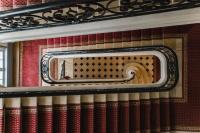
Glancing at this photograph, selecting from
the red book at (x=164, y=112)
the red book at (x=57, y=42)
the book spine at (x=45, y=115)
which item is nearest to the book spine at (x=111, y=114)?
the book spine at (x=45, y=115)

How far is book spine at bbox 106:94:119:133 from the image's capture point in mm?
3541

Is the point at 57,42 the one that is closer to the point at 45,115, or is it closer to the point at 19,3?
the point at 19,3

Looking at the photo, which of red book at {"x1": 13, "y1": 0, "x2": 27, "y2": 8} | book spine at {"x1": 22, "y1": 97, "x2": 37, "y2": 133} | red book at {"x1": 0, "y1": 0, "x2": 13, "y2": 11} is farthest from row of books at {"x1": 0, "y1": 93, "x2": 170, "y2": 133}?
red book at {"x1": 0, "y1": 0, "x2": 13, "y2": 11}

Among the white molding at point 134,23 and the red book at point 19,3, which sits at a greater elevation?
the red book at point 19,3

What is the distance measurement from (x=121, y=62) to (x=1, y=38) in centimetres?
255

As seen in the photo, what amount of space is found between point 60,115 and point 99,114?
1.78ft

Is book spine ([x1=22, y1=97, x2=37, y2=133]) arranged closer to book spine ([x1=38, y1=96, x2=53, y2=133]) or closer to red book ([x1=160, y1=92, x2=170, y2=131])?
book spine ([x1=38, y1=96, x2=53, y2=133])

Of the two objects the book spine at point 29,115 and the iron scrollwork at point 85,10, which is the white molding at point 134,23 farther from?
the book spine at point 29,115

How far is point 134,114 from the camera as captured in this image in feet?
12.9

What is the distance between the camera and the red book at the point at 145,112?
4.12m

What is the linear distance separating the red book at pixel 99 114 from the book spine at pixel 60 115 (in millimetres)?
456

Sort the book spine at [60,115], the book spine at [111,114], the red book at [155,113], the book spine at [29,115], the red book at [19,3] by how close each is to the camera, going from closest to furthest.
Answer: the book spine at [29,115]
the book spine at [60,115]
the book spine at [111,114]
the red book at [19,3]
the red book at [155,113]

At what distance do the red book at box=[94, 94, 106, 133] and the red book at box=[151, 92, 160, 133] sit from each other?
1.20m

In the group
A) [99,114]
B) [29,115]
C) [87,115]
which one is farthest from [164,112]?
[29,115]
